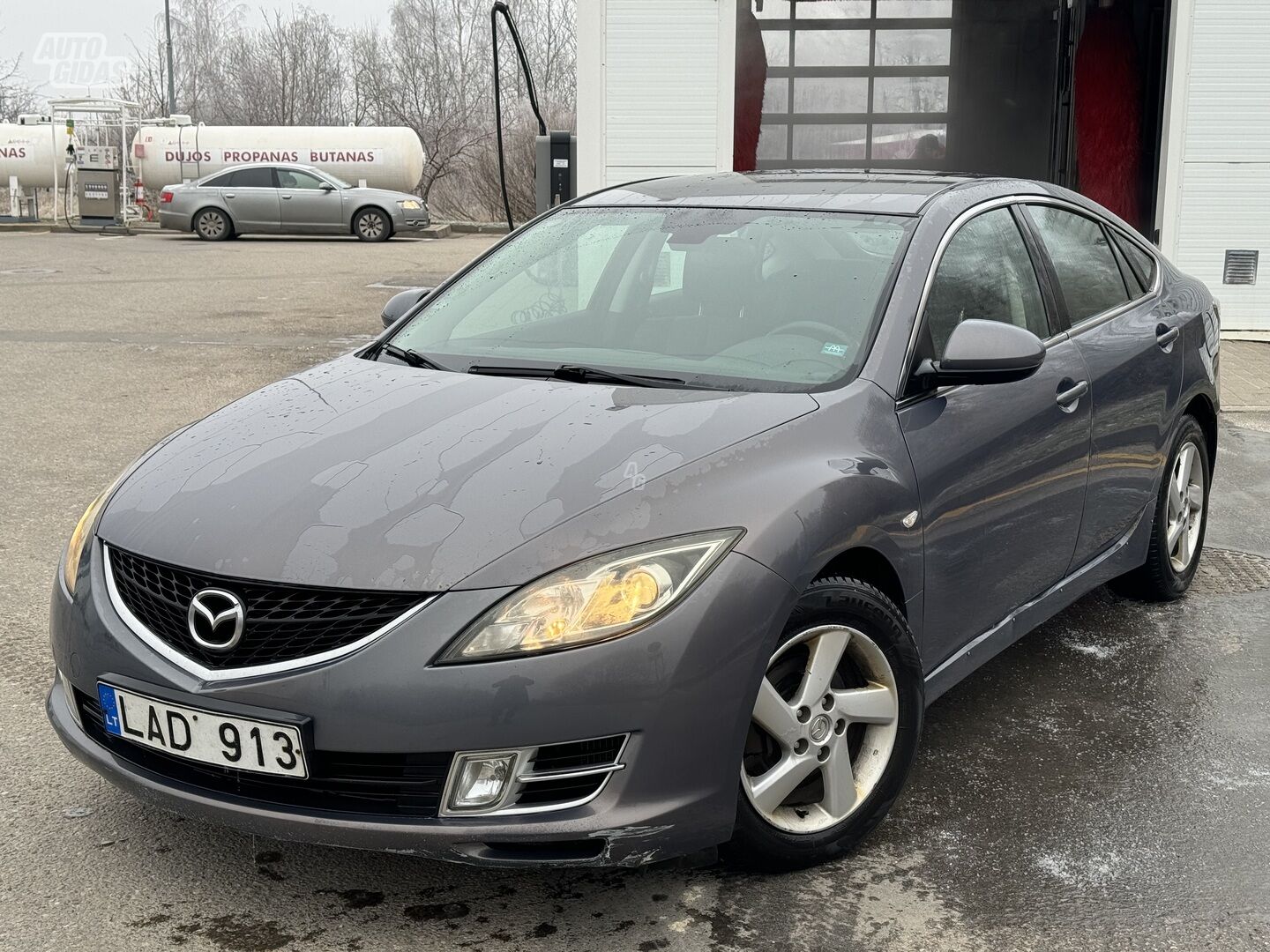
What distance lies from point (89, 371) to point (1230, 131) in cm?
856

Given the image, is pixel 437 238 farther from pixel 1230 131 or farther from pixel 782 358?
pixel 782 358

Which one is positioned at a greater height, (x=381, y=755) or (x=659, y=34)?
(x=659, y=34)

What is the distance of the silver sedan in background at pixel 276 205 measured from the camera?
2442cm

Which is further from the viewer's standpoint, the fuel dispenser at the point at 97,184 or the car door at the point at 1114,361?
the fuel dispenser at the point at 97,184

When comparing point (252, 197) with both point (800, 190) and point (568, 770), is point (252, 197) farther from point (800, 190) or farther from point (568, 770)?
point (568, 770)

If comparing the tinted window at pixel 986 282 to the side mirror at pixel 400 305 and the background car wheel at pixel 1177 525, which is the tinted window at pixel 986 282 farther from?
the side mirror at pixel 400 305

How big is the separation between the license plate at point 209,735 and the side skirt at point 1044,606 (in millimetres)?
1525

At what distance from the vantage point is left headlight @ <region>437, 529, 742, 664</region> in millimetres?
2451

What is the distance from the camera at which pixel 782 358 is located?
3.37m

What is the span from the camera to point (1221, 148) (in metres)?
10.5

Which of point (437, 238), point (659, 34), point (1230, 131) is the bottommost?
point (437, 238)

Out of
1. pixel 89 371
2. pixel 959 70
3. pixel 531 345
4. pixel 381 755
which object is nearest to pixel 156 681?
pixel 381 755

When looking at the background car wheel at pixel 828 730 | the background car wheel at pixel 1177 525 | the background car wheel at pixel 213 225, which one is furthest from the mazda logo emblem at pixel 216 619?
the background car wheel at pixel 213 225

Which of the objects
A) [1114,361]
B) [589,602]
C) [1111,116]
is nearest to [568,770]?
[589,602]
